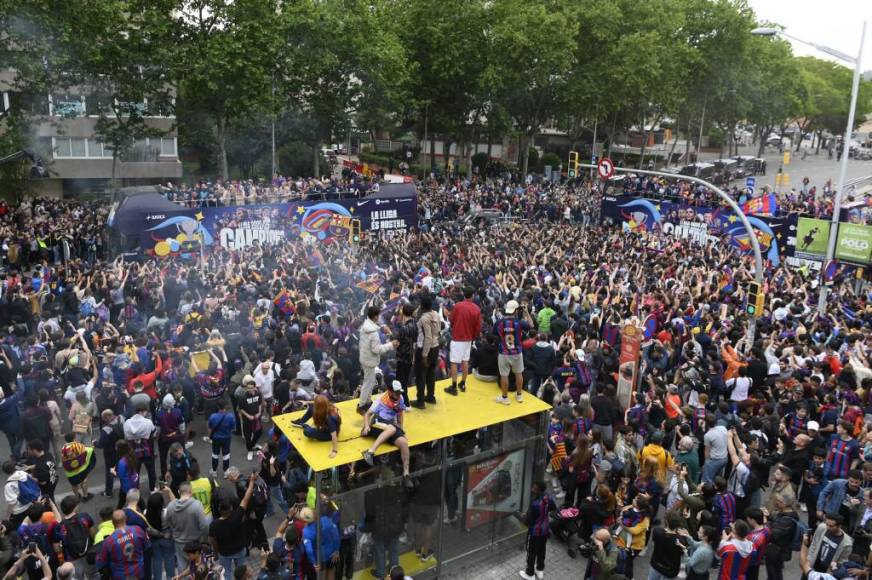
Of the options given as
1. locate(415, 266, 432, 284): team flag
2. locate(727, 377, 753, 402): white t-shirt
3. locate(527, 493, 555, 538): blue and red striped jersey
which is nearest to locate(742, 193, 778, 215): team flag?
locate(415, 266, 432, 284): team flag

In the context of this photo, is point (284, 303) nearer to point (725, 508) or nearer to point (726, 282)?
point (725, 508)

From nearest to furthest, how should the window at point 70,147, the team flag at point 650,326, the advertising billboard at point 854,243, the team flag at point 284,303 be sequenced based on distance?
the team flag at point 650,326, the team flag at point 284,303, the advertising billboard at point 854,243, the window at point 70,147

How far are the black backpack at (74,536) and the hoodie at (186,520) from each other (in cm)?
88

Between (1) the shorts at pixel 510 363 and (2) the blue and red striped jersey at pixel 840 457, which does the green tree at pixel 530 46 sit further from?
(2) the blue and red striped jersey at pixel 840 457

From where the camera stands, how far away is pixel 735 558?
7.09m

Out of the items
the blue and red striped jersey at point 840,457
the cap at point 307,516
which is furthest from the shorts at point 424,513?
the blue and red striped jersey at point 840,457

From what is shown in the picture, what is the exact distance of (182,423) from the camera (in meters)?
10.0

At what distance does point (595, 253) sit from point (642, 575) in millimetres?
14121

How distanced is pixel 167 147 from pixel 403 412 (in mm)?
40728

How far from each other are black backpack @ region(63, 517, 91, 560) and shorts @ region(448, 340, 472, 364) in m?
4.77

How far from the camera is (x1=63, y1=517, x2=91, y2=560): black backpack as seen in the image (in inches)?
293

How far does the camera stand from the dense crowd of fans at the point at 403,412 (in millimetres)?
7555

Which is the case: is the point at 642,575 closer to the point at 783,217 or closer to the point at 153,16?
the point at 783,217

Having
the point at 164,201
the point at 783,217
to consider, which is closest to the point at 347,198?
the point at 164,201
